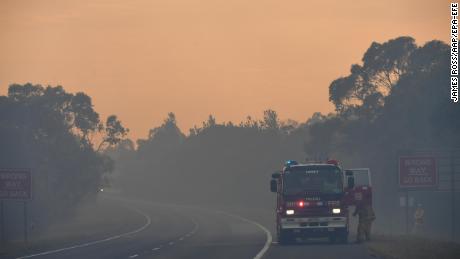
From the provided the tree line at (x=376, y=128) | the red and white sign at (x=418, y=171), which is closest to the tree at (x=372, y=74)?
the tree line at (x=376, y=128)

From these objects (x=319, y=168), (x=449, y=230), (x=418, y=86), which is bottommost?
(x=449, y=230)

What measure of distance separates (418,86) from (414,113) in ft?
7.39

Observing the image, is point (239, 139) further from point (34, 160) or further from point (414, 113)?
point (414, 113)

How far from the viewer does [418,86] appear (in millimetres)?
85562

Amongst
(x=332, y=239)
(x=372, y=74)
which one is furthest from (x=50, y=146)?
(x=332, y=239)

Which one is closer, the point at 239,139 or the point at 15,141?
the point at 15,141

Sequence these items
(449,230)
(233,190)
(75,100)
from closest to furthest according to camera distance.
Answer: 1. (449,230)
2. (75,100)
3. (233,190)

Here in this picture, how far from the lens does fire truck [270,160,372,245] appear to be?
1452 inches

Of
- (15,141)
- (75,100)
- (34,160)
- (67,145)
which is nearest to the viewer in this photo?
(15,141)

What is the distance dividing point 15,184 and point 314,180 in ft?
55.8

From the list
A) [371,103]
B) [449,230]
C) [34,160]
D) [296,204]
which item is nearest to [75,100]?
[34,160]

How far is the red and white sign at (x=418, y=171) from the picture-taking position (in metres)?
47.5

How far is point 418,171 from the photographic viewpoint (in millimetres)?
47625

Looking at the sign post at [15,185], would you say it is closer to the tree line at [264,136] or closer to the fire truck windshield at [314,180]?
the fire truck windshield at [314,180]
